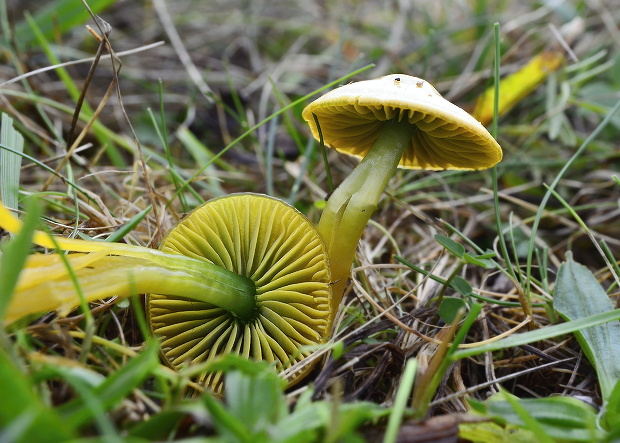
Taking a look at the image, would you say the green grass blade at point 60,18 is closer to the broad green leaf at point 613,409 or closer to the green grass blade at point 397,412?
the green grass blade at point 397,412

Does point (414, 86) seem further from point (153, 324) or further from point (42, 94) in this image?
point (42, 94)

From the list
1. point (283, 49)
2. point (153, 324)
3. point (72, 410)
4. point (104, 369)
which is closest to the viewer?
point (72, 410)

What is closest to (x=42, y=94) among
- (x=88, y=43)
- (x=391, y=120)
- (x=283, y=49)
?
(x=88, y=43)

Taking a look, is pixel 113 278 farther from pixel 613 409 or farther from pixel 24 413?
pixel 613 409

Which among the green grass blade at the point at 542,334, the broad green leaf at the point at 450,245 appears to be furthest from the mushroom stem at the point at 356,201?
the green grass blade at the point at 542,334

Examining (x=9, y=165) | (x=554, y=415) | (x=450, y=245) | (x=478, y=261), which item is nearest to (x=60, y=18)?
(x=9, y=165)

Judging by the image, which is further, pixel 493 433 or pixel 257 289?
pixel 257 289

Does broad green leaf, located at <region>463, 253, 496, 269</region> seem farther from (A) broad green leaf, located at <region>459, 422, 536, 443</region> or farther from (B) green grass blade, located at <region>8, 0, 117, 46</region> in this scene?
(B) green grass blade, located at <region>8, 0, 117, 46</region>
